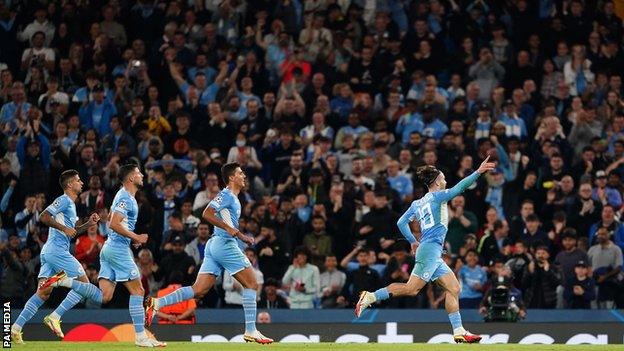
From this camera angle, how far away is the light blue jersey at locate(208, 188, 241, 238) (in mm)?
17594

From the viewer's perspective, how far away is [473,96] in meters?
26.1

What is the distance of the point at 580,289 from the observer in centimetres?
2233

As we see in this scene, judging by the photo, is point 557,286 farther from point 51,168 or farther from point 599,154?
point 51,168

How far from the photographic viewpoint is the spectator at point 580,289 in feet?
73.3

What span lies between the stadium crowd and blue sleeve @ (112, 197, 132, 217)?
5.52 metres

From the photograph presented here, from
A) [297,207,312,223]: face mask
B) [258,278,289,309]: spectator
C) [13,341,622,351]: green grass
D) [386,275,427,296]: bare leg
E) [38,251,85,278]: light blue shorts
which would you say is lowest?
[13,341,622,351]: green grass

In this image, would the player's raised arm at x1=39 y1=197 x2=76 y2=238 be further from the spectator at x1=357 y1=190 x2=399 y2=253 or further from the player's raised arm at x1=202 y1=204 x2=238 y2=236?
the spectator at x1=357 y1=190 x2=399 y2=253

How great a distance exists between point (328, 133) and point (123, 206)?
8.81 meters

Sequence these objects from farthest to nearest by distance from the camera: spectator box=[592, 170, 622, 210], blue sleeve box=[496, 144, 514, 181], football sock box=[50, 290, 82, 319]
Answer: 1. blue sleeve box=[496, 144, 514, 181]
2. spectator box=[592, 170, 622, 210]
3. football sock box=[50, 290, 82, 319]

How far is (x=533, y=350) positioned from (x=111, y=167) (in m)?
10.5

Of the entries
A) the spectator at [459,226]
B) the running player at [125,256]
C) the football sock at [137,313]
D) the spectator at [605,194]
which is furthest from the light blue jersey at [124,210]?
the spectator at [605,194]

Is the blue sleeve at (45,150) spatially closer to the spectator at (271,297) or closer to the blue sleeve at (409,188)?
the spectator at (271,297)

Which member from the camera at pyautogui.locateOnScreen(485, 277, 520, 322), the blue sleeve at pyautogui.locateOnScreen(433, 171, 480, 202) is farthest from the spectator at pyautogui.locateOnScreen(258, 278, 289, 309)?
the blue sleeve at pyautogui.locateOnScreen(433, 171, 480, 202)

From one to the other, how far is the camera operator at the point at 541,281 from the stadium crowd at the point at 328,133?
1.1 inches
